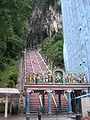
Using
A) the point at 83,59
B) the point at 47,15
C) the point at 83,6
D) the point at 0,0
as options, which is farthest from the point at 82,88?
the point at 47,15

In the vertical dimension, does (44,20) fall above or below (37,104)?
above

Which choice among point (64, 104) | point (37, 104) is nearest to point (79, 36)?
point (64, 104)

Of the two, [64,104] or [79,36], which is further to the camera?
[79,36]

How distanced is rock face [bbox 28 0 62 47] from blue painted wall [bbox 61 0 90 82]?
2841 cm

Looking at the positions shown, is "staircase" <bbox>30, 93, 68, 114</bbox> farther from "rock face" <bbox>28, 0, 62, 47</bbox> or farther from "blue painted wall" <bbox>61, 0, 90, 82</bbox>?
"rock face" <bbox>28, 0, 62, 47</bbox>

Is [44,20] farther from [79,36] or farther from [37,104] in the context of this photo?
[37,104]

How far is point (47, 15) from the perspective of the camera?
67.1 meters

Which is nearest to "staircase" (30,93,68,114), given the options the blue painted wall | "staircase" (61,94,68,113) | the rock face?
"staircase" (61,94,68,113)

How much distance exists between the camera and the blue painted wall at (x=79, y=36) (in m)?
24.5

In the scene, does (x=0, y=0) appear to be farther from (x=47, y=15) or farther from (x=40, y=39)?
(x=40, y=39)

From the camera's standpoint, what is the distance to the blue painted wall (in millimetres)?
24453

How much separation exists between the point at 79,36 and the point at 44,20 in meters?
42.5

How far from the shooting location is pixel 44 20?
68.8m

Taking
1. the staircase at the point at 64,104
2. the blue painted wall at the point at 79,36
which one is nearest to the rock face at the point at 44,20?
the blue painted wall at the point at 79,36
